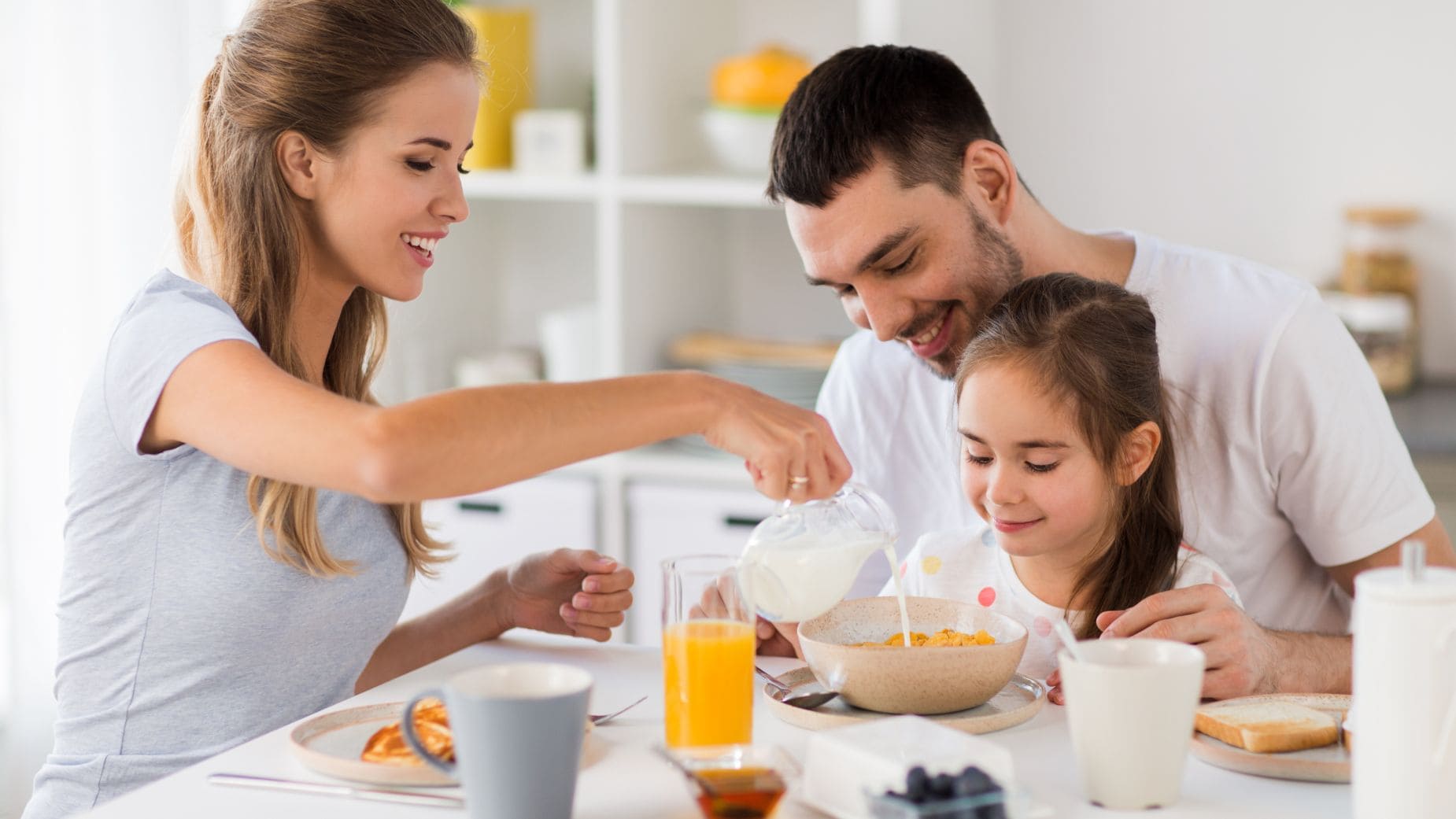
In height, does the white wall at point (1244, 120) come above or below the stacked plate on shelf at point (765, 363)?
Result: above

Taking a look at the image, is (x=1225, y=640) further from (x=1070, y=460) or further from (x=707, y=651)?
(x=707, y=651)

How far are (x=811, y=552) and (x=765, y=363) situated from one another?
162 centimetres

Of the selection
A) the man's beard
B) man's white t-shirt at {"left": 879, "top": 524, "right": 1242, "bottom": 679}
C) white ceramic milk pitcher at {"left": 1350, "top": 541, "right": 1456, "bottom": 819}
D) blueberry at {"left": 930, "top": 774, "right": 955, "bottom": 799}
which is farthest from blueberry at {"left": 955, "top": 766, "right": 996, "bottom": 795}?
the man's beard

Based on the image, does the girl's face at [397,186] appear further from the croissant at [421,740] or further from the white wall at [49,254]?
the white wall at [49,254]

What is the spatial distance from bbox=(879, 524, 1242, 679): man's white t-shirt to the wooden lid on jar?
148cm

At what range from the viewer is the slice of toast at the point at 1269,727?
3.75 feet

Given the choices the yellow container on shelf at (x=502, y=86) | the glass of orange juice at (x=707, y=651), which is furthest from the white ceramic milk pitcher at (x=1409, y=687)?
the yellow container on shelf at (x=502, y=86)

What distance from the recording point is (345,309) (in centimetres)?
176

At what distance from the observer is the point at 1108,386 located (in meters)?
1.63

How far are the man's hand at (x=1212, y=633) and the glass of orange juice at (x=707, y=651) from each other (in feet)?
1.17

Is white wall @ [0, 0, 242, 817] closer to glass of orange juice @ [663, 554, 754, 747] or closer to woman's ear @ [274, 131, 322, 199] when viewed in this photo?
woman's ear @ [274, 131, 322, 199]

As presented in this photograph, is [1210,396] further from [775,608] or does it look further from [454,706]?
[454,706]

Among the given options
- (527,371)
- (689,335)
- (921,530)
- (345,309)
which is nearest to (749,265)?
(689,335)

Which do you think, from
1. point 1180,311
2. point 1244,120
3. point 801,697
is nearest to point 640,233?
point 1244,120
